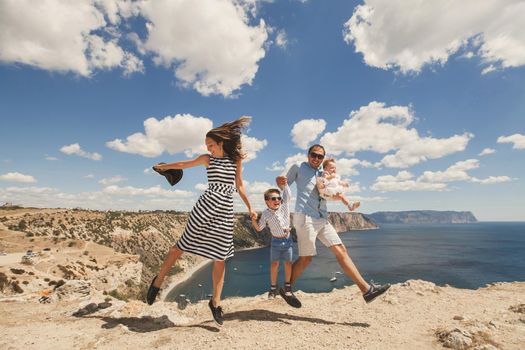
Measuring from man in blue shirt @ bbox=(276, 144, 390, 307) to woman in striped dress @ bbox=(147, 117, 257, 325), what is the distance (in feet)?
3.83

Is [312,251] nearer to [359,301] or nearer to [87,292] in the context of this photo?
[359,301]

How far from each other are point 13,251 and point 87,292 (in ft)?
150

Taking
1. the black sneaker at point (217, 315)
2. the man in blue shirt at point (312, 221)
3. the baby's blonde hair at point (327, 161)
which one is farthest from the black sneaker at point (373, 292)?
the black sneaker at point (217, 315)

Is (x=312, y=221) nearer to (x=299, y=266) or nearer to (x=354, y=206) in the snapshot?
(x=354, y=206)

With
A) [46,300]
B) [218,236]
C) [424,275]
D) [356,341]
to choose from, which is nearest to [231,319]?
[218,236]

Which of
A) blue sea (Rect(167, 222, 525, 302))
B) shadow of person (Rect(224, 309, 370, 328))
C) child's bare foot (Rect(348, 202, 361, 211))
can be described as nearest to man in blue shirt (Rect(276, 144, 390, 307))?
shadow of person (Rect(224, 309, 370, 328))

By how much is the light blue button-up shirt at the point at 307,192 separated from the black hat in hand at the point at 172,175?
6.69 feet

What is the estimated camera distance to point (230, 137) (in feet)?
14.8

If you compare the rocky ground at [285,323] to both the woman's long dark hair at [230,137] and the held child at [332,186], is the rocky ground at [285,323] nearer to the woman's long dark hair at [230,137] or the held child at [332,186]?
the held child at [332,186]

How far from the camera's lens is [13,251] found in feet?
136

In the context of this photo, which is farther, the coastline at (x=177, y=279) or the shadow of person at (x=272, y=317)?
the coastline at (x=177, y=279)

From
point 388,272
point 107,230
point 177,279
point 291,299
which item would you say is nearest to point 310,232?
point 291,299

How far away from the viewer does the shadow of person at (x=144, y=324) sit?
459 cm

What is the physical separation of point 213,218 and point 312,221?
5.89 ft
